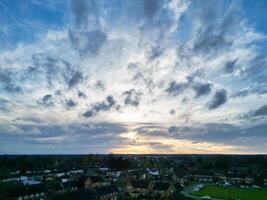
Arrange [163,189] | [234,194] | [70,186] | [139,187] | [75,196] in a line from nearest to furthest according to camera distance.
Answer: [75,196] → [163,189] → [70,186] → [234,194] → [139,187]

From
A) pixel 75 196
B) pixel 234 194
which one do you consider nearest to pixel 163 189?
pixel 234 194

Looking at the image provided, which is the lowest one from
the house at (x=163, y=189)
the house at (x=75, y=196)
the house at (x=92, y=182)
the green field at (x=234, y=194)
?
the green field at (x=234, y=194)

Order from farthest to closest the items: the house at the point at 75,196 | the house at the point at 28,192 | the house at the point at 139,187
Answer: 1. the house at the point at 139,187
2. the house at the point at 28,192
3. the house at the point at 75,196

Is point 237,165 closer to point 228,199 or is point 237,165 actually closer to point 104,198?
point 228,199

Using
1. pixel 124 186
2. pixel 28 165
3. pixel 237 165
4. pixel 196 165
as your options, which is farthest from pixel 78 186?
pixel 237 165

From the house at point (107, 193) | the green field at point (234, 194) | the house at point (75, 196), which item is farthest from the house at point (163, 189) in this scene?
the house at point (75, 196)

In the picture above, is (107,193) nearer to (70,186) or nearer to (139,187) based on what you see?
(139,187)

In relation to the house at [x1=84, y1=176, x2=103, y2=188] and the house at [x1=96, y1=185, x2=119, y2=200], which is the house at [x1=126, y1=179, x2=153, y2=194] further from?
the house at [x1=84, y1=176, x2=103, y2=188]

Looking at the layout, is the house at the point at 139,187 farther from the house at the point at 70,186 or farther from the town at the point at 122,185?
the house at the point at 70,186

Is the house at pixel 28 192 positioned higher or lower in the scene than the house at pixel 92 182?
lower

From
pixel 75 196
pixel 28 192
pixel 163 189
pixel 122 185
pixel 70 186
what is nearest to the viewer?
pixel 75 196
